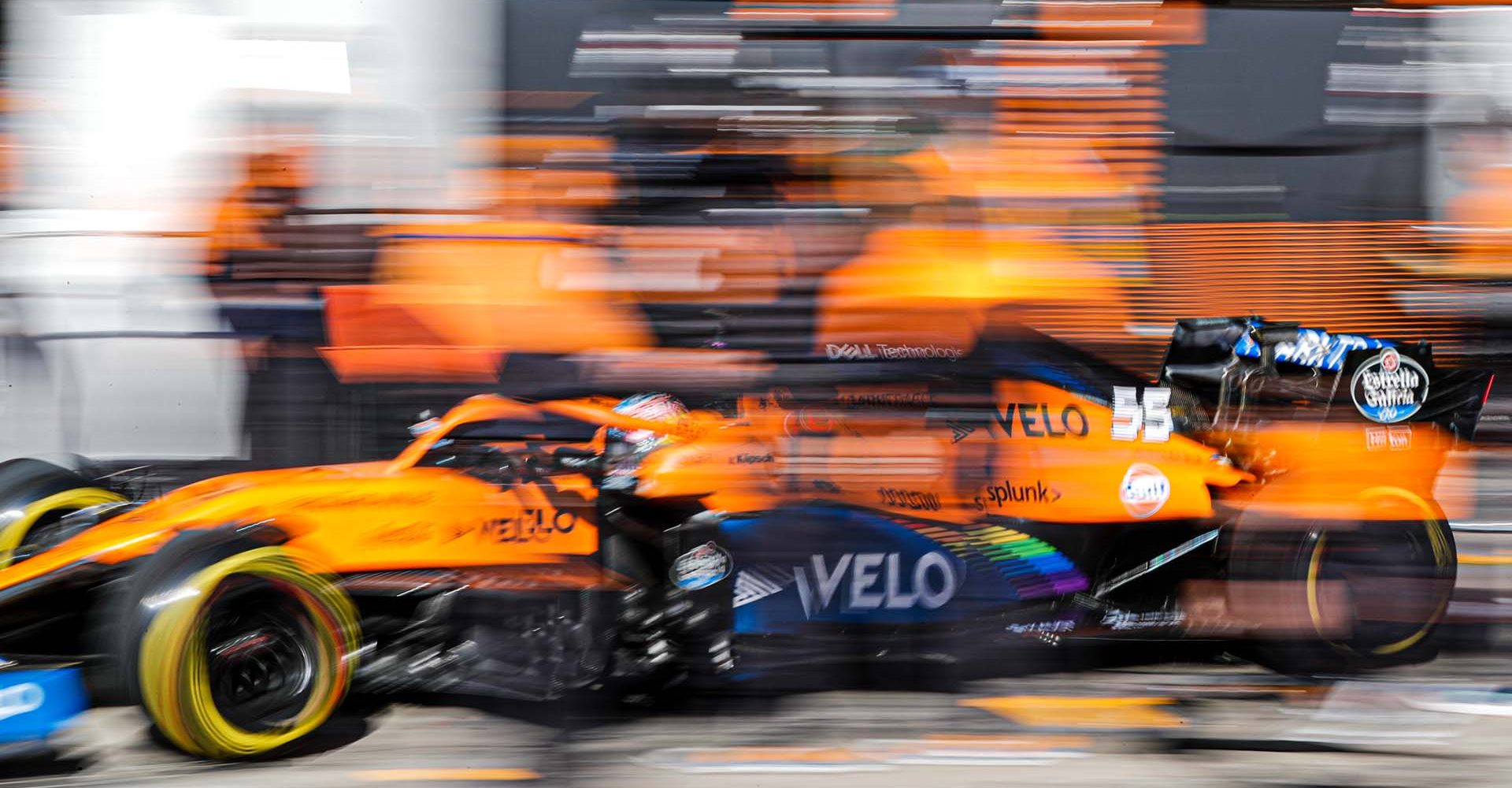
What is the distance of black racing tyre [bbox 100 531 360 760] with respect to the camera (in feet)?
7.52

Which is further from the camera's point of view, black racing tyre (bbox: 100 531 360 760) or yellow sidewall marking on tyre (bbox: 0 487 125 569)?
yellow sidewall marking on tyre (bbox: 0 487 125 569)

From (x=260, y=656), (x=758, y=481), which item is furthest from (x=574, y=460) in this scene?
(x=260, y=656)

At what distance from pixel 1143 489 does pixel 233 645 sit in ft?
6.34

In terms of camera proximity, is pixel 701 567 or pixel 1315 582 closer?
pixel 1315 582

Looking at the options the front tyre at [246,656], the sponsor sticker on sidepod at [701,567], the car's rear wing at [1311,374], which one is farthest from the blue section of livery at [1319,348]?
the front tyre at [246,656]

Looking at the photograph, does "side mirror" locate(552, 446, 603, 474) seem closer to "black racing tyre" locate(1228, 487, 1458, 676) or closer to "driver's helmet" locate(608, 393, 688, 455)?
"driver's helmet" locate(608, 393, 688, 455)

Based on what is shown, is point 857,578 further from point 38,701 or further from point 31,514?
point 31,514

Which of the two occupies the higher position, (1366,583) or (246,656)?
(1366,583)

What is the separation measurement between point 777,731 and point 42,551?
162cm

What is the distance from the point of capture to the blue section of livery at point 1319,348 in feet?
9.08

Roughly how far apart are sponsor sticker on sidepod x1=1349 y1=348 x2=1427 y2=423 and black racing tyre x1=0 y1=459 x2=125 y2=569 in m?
2.78

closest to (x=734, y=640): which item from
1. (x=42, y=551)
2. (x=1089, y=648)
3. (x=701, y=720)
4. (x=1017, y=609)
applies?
(x=701, y=720)

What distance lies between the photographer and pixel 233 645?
2.40 m

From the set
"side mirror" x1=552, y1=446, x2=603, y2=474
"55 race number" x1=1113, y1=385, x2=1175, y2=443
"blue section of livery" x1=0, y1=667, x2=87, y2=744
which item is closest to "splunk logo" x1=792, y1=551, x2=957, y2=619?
"side mirror" x1=552, y1=446, x2=603, y2=474
